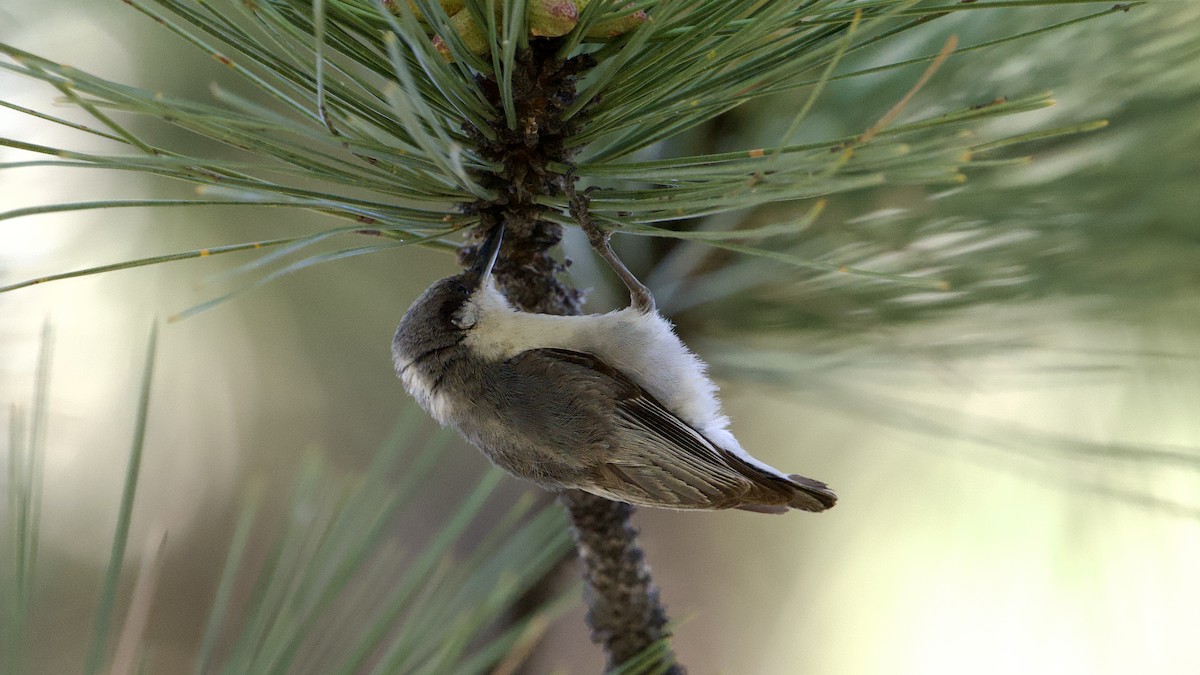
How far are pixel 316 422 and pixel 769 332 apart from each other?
990 millimetres

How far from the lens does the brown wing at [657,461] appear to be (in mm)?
892

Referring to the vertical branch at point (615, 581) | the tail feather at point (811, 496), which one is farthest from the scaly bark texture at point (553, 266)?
the tail feather at point (811, 496)

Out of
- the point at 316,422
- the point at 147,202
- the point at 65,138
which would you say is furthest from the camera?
the point at 316,422

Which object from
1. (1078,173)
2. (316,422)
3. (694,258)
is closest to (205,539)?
(316,422)

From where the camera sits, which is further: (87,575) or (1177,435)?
(87,575)

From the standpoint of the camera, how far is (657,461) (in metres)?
0.95

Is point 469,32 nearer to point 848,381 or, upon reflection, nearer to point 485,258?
point 485,258

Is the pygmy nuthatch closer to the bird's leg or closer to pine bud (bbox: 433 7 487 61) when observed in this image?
the bird's leg

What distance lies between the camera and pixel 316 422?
173cm

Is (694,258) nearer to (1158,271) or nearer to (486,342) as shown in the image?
(486,342)

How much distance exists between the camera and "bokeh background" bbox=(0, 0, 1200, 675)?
36.4 inches

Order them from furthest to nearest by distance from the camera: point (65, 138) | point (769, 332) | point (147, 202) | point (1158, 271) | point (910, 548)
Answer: point (910, 548)
point (65, 138)
point (769, 332)
point (1158, 271)
point (147, 202)

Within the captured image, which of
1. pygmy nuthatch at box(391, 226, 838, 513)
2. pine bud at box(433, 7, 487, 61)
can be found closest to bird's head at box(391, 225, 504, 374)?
pygmy nuthatch at box(391, 226, 838, 513)

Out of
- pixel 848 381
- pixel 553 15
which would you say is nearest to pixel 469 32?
pixel 553 15
